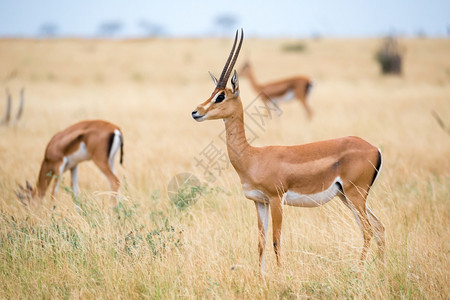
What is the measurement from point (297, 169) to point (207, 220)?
45.6 inches

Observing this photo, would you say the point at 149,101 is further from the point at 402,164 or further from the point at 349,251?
the point at 349,251

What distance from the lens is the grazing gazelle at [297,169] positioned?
3678mm

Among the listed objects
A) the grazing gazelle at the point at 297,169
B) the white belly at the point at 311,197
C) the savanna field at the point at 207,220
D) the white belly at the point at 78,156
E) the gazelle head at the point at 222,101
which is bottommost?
the savanna field at the point at 207,220

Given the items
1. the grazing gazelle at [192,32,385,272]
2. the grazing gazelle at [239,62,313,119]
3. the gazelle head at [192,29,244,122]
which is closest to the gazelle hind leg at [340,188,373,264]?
the grazing gazelle at [192,32,385,272]

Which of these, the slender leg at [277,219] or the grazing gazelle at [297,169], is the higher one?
the grazing gazelle at [297,169]

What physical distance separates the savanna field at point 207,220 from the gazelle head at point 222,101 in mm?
1037

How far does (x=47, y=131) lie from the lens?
33.2 feet

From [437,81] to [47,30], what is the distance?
79.3 meters

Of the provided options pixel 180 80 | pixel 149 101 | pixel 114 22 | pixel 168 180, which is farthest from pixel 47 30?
pixel 168 180

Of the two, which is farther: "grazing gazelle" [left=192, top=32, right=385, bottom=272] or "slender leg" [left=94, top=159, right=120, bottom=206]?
"slender leg" [left=94, top=159, right=120, bottom=206]

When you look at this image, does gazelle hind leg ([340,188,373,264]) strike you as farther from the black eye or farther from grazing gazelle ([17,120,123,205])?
grazing gazelle ([17,120,123,205])

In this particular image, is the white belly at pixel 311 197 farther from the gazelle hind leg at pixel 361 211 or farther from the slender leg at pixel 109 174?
the slender leg at pixel 109 174

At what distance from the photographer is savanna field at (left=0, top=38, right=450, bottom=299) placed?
3.44 m

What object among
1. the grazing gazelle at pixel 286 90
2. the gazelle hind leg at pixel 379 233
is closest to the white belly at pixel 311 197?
the gazelle hind leg at pixel 379 233
